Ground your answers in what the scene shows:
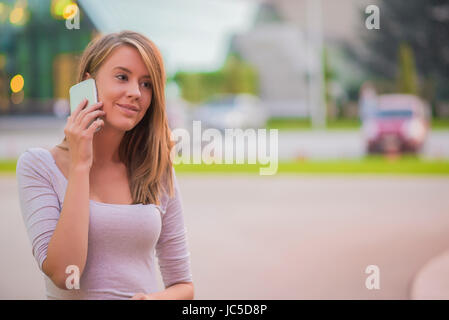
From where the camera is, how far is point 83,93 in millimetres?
1464

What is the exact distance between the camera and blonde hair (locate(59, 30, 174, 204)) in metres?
1.52

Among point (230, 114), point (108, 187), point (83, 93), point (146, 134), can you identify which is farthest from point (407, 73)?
point (83, 93)

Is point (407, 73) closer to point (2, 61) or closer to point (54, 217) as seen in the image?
point (2, 61)

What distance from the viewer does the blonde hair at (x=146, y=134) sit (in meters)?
1.52

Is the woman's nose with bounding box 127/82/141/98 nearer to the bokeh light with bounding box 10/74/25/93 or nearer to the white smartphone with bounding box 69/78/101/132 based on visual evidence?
the white smartphone with bounding box 69/78/101/132

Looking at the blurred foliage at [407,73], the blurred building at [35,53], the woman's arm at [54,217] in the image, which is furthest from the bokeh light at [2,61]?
the woman's arm at [54,217]

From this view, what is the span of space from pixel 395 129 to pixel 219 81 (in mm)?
10942

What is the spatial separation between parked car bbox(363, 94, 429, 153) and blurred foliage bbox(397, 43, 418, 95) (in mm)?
2626

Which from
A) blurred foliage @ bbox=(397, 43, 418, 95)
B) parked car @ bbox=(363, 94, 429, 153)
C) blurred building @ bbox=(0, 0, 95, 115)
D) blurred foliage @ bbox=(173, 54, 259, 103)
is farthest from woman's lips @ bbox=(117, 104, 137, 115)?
blurred foliage @ bbox=(173, 54, 259, 103)

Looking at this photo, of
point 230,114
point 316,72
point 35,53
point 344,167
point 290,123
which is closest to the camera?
point 344,167

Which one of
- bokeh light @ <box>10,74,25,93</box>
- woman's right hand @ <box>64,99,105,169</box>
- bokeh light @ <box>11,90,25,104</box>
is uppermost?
bokeh light @ <box>10,74,25,93</box>

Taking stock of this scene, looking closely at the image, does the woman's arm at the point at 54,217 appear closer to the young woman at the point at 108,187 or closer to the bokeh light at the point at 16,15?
the young woman at the point at 108,187

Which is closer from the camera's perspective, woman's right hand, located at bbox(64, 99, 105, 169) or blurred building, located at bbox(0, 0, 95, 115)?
woman's right hand, located at bbox(64, 99, 105, 169)
